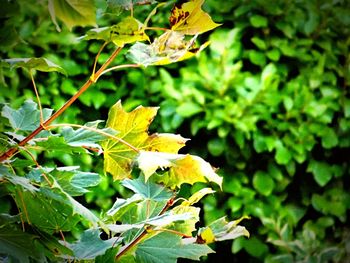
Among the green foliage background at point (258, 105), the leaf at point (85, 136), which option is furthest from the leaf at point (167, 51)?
the green foliage background at point (258, 105)

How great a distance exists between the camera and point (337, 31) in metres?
2.96

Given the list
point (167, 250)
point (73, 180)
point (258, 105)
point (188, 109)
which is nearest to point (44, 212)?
point (73, 180)

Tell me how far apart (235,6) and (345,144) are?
86cm

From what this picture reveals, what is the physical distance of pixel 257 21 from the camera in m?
2.79

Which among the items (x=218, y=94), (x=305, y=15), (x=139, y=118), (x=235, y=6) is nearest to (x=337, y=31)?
(x=305, y=15)

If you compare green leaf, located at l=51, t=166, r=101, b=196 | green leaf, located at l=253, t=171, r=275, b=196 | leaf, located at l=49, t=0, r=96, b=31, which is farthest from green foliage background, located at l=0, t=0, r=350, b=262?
leaf, located at l=49, t=0, r=96, b=31

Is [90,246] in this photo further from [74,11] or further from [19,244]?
[74,11]

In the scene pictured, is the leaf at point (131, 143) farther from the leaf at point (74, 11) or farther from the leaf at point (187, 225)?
the leaf at point (74, 11)

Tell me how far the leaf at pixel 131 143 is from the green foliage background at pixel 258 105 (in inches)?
68.0

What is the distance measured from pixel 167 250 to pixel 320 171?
213cm

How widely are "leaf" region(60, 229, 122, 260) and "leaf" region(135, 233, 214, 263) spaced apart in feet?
0.14

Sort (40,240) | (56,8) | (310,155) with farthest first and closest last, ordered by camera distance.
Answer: (310,155)
(40,240)
(56,8)

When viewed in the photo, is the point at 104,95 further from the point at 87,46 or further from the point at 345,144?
the point at 345,144

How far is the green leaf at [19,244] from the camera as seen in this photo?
0.70 m
